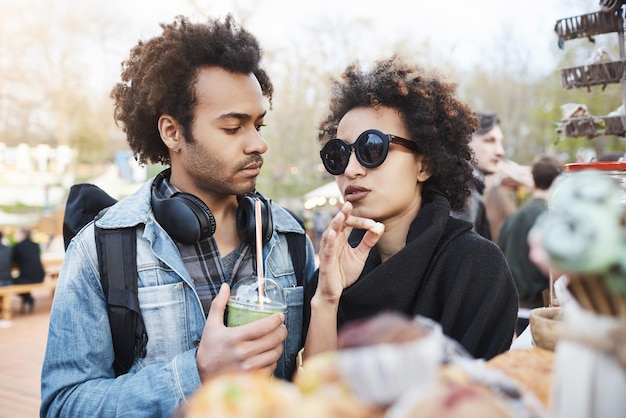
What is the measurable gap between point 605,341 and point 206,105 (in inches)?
76.1

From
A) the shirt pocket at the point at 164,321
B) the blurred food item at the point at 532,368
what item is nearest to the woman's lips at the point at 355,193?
the shirt pocket at the point at 164,321

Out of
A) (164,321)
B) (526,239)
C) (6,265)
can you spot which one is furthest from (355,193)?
(6,265)

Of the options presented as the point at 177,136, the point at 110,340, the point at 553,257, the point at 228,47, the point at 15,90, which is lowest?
the point at 110,340

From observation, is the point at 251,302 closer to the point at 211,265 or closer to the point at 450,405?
the point at 211,265

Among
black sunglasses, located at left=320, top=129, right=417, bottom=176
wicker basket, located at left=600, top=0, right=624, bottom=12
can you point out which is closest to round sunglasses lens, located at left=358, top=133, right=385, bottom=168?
black sunglasses, located at left=320, top=129, right=417, bottom=176

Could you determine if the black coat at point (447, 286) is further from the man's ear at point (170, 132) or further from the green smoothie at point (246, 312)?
the man's ear at point (170, 132)

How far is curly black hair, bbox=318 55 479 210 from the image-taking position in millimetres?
2277

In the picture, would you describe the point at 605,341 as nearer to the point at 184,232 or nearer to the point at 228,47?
the point at 184,232

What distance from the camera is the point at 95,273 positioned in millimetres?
2057

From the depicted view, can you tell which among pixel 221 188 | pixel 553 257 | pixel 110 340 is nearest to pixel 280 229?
pixel 221 188

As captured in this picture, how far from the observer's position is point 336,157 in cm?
225

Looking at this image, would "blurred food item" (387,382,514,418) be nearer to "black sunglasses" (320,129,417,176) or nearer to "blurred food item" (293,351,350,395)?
"blurred food item" (293,351,350,395)

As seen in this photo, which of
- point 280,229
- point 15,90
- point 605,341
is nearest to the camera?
point 605,341

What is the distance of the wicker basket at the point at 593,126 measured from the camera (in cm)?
283
